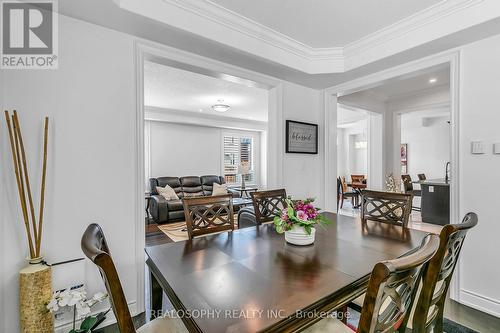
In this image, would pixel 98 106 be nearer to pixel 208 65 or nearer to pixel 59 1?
pixel 59 1

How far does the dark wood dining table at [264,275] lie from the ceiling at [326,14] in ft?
6.24

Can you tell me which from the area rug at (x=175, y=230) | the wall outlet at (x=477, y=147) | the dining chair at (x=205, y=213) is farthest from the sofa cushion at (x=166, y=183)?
the wall outlet at (x=477, y=147)

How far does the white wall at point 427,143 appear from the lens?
7.65 meters

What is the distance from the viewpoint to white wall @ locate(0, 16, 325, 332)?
1651 millimetres

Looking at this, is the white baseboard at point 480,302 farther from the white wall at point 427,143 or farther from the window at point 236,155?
the white wall at point 427,143

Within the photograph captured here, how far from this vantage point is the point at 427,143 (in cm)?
807

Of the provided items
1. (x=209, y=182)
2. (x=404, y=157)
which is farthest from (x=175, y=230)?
(x=404, y=157)

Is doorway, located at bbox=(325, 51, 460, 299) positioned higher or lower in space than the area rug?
higher

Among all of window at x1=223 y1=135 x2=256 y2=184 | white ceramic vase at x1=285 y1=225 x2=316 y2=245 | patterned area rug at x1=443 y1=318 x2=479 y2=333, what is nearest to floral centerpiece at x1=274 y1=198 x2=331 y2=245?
white ceramic vase at x1=285 y1=225 x2=316 y2=245

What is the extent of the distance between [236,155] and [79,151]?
613cm

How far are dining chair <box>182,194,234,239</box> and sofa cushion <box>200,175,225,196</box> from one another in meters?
4.52

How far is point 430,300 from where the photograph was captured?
110 centimetres

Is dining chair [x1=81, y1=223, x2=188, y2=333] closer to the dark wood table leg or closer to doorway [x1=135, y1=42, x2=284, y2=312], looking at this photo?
the dark wood table leg

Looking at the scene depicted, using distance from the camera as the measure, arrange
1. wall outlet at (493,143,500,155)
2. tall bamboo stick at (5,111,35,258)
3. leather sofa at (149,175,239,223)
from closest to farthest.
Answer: tall bamboo stick at (5,111,35,258), wall outlet at (493,143,500,155), leather sofa at (149,175,239,223)
